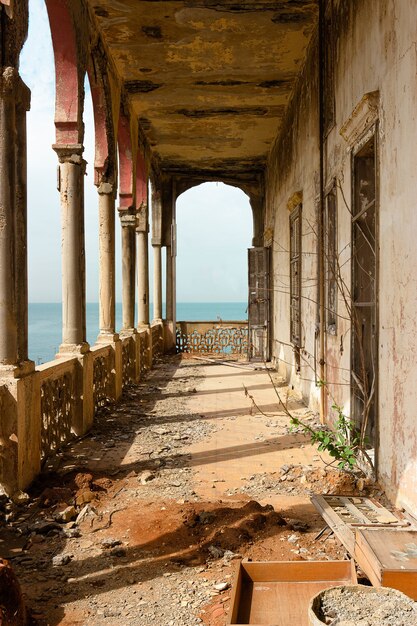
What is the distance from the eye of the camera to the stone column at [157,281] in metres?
17.1

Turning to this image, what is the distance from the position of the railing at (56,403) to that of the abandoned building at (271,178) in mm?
30

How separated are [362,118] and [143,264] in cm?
946

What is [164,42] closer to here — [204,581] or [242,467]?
[242,467]

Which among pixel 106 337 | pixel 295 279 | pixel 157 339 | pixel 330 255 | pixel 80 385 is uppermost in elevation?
pixel 330 255

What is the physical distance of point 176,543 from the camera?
3.88 metres

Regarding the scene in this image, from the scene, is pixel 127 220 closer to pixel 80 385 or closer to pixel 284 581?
pixel 80 385

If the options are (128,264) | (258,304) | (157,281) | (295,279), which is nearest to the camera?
(295,279)

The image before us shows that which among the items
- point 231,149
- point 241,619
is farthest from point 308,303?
point 231,149

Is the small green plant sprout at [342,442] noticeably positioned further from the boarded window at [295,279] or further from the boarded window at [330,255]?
the boarded window at [295,279]

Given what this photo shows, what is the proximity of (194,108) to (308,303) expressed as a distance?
5226 mm

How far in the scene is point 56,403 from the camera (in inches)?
246

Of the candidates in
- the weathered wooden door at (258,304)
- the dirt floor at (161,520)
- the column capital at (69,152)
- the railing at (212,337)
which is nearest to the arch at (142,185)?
the weathered wooden door at (258,304)

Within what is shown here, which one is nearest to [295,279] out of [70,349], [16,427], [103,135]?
[103,135]

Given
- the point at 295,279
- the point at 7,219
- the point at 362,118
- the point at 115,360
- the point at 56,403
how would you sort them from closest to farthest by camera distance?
1. the point at 7,219
2. the point at 362,118
3. the point at 56,403
4. the point at 115,360
5. the point at 295,279
